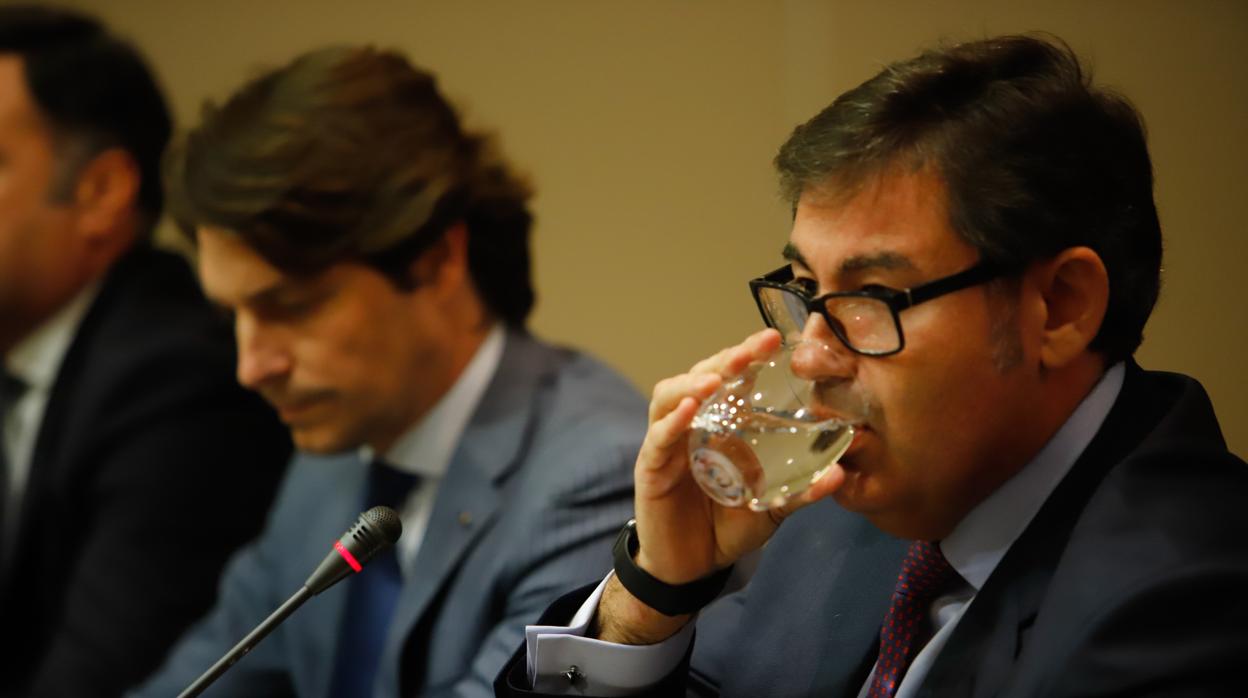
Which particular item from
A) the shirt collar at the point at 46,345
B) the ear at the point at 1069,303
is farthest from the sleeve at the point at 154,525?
the ear at the point at 1069,303

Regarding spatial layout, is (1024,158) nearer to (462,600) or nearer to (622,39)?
(462,600)

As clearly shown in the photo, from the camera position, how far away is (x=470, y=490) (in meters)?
2.12

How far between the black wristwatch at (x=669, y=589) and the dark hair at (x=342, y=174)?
3.08 feet

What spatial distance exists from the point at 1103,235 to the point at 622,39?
6.08ft

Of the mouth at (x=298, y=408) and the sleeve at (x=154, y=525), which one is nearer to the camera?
the mouth at (x=298, y=408)

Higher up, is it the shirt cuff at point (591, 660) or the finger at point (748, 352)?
the finger at point (748, 352)

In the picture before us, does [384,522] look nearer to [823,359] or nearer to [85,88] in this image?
[823,359]

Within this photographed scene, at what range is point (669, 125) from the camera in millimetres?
2887

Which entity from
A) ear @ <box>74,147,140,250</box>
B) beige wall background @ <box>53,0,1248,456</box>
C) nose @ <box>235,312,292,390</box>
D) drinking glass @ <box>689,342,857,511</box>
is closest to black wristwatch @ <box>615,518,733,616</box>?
drinking glass @ <box>689,342,857,511</box>

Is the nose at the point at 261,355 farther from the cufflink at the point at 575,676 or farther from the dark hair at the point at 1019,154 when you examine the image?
the dark hair at the point at 1019,154

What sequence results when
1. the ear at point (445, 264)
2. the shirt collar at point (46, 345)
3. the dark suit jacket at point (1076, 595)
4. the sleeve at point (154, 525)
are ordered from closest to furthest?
1. the dark suit jacket at point (1076, 595)
2. the ear at point (445, 264)
3. the sleeve at point (154, 525)
4. the shirt collar at point (46, 345)

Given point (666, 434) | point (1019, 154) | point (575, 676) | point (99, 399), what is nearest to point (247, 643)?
point (575, 676)

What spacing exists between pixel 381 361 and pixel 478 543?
1.18 ft

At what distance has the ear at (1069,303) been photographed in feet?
4.34
